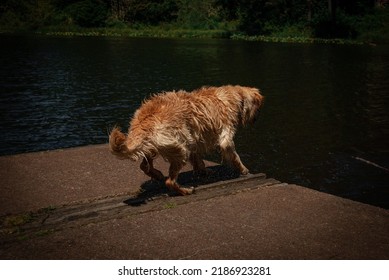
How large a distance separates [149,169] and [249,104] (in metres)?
2.00

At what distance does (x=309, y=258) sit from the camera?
4.30m

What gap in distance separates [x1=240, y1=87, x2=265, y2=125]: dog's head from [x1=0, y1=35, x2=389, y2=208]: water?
1974 millimetres

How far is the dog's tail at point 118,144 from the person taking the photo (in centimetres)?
517

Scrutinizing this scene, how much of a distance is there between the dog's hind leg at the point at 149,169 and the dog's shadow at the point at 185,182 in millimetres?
109

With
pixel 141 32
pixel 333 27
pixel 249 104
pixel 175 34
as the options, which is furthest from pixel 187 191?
pixel 141 32

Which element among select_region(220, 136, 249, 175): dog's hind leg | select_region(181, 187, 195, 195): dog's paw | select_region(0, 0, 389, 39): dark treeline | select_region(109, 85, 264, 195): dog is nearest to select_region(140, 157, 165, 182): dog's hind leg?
select_region(109, 85, 264, 195): dog

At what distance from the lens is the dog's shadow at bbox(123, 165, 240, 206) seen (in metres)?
5.80

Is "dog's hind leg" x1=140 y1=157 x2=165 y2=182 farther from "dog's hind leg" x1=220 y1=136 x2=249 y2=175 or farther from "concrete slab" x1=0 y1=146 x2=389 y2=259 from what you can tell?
"dog's hind leg" x1=220 y1=136 x2=249 y2=175

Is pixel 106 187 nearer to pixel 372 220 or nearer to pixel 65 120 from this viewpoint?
pixel 372 220

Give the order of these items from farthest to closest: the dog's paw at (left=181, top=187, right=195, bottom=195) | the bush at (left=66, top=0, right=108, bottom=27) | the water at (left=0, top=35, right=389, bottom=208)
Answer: the bush at (left=66, top=0, right=108, bottom=27) → the water at (left=0, top=35, right=389, bottom=208) → the dog's paw at (left=181, top=187, right=195, bottom=195)

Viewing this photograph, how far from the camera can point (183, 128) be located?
5.94 m

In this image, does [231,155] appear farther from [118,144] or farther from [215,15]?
[215,15]

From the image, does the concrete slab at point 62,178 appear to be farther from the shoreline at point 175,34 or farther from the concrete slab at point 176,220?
the shoreline at point 175,34

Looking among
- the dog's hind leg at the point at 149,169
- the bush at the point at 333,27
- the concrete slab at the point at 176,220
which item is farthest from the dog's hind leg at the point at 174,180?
the bush at the point at 333,27
